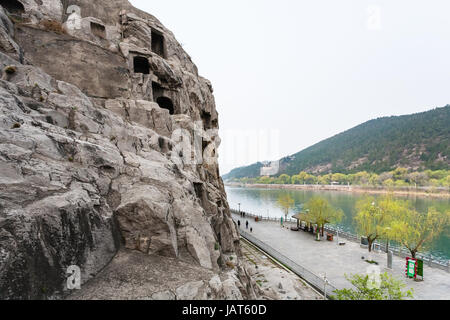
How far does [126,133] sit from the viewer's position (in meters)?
12.3

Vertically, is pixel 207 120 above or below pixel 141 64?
below

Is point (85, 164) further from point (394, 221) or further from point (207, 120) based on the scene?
point (394, 221)

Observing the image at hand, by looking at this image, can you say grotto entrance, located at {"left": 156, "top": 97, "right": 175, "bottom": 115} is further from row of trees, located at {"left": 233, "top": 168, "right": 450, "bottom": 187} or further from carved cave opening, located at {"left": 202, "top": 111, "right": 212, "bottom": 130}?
row of trees, located at {"left": 233, "top": 168, "right": 450, "bottom": 187}

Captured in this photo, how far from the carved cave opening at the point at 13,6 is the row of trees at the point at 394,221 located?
37.8 metres

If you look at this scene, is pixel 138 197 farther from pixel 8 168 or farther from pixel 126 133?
pixel 126 133

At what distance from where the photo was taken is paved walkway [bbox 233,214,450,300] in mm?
16589

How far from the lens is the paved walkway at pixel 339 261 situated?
16.6m

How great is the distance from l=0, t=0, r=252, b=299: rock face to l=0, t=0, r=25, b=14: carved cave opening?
73 mm

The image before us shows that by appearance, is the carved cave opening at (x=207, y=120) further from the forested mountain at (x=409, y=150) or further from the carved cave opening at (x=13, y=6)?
the forested mountain at (x=409, y=150)

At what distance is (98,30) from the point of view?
2009cm

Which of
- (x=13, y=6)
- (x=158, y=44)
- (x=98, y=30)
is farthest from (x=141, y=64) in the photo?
(x=13, y=6)

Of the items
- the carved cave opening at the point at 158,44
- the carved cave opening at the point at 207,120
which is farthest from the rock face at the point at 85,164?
the carved cave opening at the point at 207,120

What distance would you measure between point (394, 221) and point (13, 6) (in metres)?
40.9
